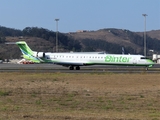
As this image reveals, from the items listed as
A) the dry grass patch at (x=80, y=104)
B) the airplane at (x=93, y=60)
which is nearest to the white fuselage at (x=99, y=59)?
the airplane at (x=93, y=60)

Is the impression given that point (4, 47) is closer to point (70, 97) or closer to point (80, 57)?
point (80, 57)

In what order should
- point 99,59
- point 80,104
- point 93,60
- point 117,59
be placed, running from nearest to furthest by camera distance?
point 80,104
point 117,59
point 99,59
point 93,60

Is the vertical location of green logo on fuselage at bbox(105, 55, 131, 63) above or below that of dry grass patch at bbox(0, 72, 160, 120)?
above

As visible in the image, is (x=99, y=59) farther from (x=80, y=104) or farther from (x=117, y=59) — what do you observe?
(x=80, y=104)

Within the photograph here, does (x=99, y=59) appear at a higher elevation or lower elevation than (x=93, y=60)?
higher

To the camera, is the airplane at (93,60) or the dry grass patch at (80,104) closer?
the dry grass patch at (80,104)

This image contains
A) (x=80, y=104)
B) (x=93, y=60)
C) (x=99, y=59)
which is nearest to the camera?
(x=80, y=104)

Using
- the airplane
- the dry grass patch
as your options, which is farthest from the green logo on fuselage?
the dry grass patch

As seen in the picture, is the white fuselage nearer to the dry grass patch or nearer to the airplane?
the airplane

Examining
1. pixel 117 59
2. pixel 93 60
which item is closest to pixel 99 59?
pixel 93 60

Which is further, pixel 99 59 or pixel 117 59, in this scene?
pixel 99 59

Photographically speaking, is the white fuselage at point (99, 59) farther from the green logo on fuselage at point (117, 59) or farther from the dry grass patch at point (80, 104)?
the dry grass patch at point (80, 104)

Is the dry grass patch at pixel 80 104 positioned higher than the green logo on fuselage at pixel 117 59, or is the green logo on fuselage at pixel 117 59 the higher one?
the green logo on fuselage at pixel 117 59

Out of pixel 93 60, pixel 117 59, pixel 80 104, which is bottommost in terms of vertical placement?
Answer: pixel 80 104
